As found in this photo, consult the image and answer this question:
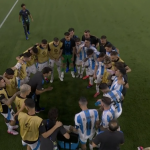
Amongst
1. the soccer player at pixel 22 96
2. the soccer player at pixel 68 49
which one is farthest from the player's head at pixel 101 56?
the soccer player at pixel 22 96

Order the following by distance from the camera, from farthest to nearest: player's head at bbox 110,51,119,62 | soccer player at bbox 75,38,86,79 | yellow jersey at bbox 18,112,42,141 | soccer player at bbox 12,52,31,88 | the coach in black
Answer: soccer player at bbox 75,38,86,79
soccer player at bbox 12,52,31,88
player's head at bbox 110,51,119,62
yellow jersey at bbox 18,112,42,141
the coach in black

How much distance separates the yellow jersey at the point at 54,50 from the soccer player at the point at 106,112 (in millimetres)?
3144

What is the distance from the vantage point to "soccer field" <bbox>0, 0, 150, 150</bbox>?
5.05 metres

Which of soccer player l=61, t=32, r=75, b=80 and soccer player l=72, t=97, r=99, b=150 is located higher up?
soccer player l=61, t=32, r=75, b=80

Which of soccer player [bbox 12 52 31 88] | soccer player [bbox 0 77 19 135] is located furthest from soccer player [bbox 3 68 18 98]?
soccer player [bbox 12 52 31 88]

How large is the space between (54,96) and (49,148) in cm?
284

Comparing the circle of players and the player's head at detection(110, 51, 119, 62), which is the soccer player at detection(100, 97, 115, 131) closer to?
the circle of players

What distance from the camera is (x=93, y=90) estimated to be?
622 cm

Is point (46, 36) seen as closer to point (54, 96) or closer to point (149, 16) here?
point (54, 96)

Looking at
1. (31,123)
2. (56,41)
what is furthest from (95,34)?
(31,123)

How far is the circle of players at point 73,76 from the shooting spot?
11.1 feet

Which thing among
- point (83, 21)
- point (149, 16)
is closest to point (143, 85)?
point (83, 21)

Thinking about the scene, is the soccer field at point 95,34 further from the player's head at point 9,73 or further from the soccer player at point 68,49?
the player's head at point 9,73

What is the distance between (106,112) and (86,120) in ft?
1.50
